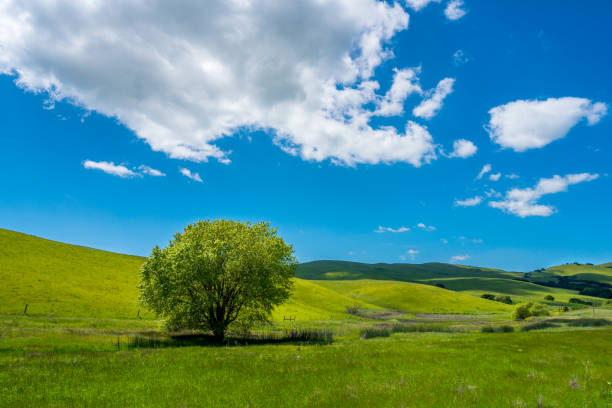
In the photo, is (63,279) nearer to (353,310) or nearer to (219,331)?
(219,331)

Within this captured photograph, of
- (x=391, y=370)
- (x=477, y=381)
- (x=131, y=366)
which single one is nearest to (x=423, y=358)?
(x=391, y=370)

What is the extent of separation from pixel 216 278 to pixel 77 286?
56.4 metres

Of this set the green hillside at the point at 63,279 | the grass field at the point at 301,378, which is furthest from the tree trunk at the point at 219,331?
the green hillside at the point at 63,279

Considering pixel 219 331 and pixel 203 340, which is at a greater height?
pixel 219 331

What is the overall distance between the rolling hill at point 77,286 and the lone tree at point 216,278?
38.8ft

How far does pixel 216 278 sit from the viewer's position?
1695 inches

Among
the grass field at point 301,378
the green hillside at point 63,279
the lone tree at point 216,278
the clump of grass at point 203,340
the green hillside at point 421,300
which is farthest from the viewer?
the green hillside at point 421,300

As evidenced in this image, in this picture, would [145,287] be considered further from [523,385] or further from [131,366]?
[523,385]

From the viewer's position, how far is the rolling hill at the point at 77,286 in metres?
64.6

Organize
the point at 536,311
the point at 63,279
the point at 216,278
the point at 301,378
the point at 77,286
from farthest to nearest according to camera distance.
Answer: the point at 536,311 < the point at 63,279 < the point at 77,286 < the point at 216,278 < the point at 301,378

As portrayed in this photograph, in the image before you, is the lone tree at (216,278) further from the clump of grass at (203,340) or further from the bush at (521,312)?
the bush at (521,312)

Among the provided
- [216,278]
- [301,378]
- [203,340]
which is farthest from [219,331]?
[301,378]

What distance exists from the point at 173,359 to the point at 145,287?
67.6 feet

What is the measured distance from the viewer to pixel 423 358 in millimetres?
28984
